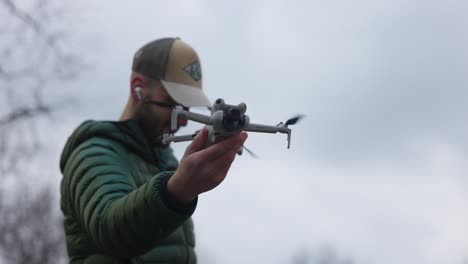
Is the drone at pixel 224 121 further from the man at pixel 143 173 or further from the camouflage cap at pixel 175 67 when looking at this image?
the camouflage cap at pixel 175 67

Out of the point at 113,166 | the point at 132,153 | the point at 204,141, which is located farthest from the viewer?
the point at 132,153

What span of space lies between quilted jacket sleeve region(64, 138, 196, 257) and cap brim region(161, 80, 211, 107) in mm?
478

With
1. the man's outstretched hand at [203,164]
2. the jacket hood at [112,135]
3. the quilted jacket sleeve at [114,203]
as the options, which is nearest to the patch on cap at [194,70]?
the jacket hood at [112,135]

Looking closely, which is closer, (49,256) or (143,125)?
(143,125)

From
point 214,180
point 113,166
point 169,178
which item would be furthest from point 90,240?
point 214,180

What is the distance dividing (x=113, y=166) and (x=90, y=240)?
432 mm

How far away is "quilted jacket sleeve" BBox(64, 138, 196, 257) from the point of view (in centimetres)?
353

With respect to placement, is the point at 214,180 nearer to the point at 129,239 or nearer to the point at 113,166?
the point at 129,239

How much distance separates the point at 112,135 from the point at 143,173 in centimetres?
26

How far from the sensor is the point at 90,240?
→ 14.2 ft

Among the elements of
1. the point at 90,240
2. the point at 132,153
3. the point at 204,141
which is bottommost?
the point at 90,240

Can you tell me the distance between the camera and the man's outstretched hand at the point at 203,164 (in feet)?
10.3

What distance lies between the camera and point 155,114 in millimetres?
4812

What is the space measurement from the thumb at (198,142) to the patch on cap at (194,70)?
1590mm
